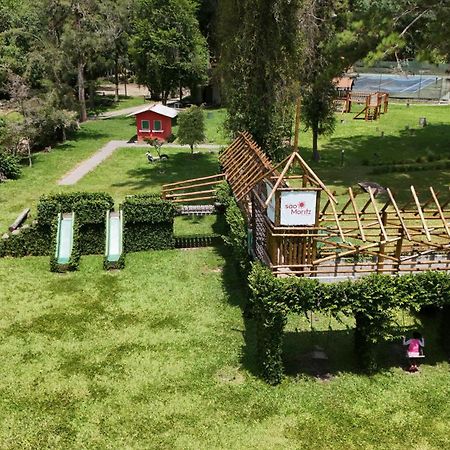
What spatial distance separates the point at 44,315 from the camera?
18844 mm

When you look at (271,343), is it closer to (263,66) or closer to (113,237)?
(113,237)

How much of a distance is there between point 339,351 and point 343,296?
10.8ft

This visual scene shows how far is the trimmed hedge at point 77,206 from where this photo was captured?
23078 millimetres

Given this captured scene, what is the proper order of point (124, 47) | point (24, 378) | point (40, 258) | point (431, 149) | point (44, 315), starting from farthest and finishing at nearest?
1. point (124, 47)
2. point (431, 149)
3. point (40, 258)
4. point (44, 315)
5. point (24, 378)

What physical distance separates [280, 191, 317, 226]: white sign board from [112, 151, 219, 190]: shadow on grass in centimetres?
1973

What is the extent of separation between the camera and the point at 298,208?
48.0 feet

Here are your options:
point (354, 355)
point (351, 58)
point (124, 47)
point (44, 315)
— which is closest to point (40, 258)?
point (44, 315)

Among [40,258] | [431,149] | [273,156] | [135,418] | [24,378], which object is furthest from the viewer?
[431,149]

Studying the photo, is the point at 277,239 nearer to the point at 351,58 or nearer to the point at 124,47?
the point at 351,58

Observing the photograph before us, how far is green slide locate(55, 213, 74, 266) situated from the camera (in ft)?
73.2

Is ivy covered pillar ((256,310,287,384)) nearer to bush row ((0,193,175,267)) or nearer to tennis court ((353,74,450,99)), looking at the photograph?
bush row ((0,193,175,267))

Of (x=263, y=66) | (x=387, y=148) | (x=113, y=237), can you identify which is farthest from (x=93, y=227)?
(x=387, y=148)

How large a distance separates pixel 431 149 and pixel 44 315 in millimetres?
33525

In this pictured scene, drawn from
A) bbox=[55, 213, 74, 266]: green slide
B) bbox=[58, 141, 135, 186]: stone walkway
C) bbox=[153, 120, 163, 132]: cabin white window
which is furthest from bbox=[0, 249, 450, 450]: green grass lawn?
bbox=[153, 120, 163, 132]: cabin white window
